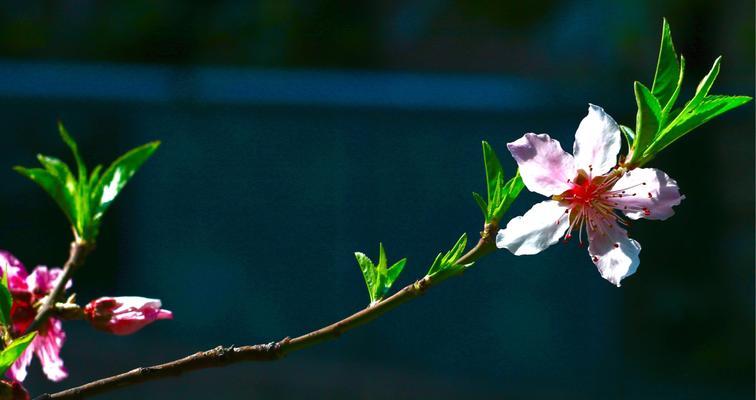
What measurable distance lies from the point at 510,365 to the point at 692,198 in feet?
2.98

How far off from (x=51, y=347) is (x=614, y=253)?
33 centimetres

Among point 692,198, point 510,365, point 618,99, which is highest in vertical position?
point 618,99

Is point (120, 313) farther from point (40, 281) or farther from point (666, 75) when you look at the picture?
point (666, 75)

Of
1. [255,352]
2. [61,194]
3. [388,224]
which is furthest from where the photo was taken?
[388,224]

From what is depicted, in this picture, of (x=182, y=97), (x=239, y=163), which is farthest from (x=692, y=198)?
(x=182, y=97)

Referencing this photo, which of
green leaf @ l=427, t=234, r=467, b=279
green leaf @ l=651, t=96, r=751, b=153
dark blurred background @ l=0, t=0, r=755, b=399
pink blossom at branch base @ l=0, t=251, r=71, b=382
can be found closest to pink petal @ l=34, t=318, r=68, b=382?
pink blossom at branch base @ l=0, t=251, r=71, b=382

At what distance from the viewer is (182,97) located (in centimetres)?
435

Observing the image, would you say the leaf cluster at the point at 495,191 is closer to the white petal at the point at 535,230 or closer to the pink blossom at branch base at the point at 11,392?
the white petal at the point at 535,230

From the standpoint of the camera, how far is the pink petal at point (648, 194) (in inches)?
22.1

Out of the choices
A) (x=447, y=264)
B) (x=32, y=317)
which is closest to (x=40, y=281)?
(x=32, y=317)

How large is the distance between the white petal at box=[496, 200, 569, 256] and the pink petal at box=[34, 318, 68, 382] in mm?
269

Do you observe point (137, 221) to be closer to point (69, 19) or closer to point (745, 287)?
point (69, 19)

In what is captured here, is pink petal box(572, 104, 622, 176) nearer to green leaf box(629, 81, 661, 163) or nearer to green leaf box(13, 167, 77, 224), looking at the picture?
green leaf box(629, 81, 661, 163)

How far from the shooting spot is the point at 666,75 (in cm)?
53
